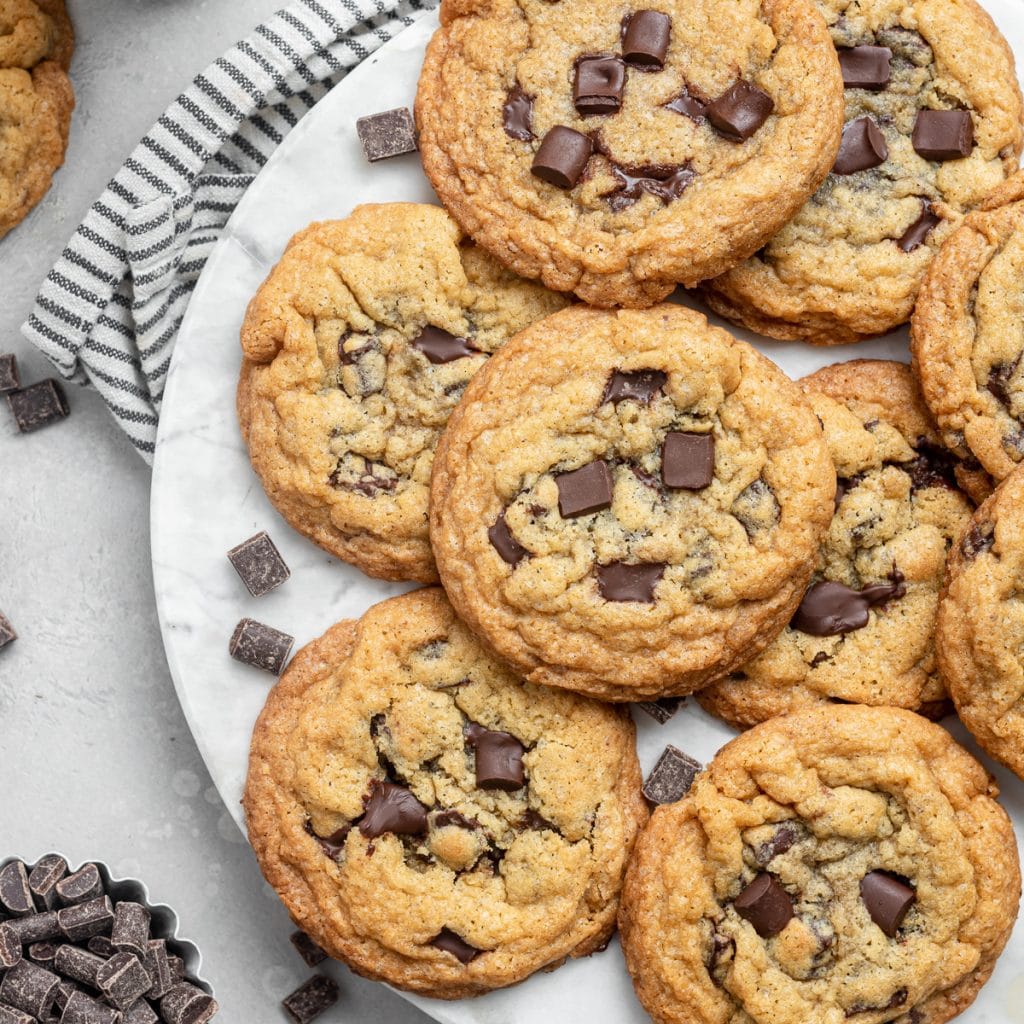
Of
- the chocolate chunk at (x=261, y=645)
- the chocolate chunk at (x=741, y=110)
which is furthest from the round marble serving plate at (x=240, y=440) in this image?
the chocolate chunk at (x=741, y=110)

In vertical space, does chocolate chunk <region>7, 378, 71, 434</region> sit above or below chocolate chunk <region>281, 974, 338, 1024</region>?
above

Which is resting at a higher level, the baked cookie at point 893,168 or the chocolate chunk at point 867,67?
the chocolate chunk at point 867,67

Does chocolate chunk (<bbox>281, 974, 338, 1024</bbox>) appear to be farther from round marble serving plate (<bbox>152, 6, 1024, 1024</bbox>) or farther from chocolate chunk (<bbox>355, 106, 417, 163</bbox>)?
chocolate chunk (<bbox>355, 106, 417, 163</bbox>)

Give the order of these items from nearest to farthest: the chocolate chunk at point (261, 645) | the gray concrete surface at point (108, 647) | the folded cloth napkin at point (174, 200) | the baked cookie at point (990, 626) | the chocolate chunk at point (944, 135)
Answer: the baked cookie at point (990, 626)
the chocolate chunk at point (944, 135)
the chocolate chunk at point (261, 645)
the folded cloth napkin at point (174, 200)
the gray concrete surface at point (108, 647)

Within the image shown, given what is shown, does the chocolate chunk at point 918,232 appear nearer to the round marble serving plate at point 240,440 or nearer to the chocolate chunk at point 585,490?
the round marble serving plate at point 240,440

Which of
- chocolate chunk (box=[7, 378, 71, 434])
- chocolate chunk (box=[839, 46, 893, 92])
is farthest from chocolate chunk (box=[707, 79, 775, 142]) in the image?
chocolate chunk (box=[7, 378, 71, 434])

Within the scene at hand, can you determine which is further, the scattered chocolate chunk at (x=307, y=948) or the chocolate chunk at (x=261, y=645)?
the scattered chocolate chunk at (x=307, y=948)

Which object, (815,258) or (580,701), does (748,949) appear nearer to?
(580,701)
